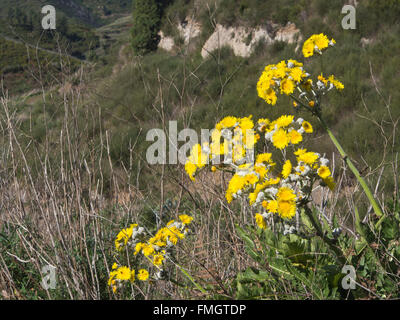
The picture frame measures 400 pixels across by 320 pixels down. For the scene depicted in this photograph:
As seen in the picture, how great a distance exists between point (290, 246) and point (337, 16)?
915 cm

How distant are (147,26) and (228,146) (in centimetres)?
1705

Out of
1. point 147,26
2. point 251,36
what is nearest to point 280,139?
point 251,36

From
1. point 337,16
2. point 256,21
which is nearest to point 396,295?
point 337,16

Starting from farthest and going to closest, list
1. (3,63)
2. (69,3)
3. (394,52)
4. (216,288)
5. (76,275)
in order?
(69,3)
(3,63)
(394,52)
(76,275)
(216,288)

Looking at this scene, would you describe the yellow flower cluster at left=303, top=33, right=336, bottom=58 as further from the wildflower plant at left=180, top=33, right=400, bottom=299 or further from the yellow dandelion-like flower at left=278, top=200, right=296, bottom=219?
the yellow dandelion-like flower at left=278, top=200, right=296, bottom=219

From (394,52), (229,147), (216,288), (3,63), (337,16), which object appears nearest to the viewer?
(229,147)

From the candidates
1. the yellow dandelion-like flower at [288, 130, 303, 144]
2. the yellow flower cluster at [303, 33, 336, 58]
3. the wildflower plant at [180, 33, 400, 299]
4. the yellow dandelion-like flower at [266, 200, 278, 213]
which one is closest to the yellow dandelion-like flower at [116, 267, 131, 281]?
the wildflower plant at [180, 33, 400, 299]

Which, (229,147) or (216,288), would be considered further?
(216,288)

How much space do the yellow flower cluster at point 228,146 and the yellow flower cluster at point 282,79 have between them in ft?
0.88

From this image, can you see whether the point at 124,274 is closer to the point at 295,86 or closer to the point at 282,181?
the point at 282,181

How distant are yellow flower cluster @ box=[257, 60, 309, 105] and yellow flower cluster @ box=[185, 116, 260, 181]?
27 cm
